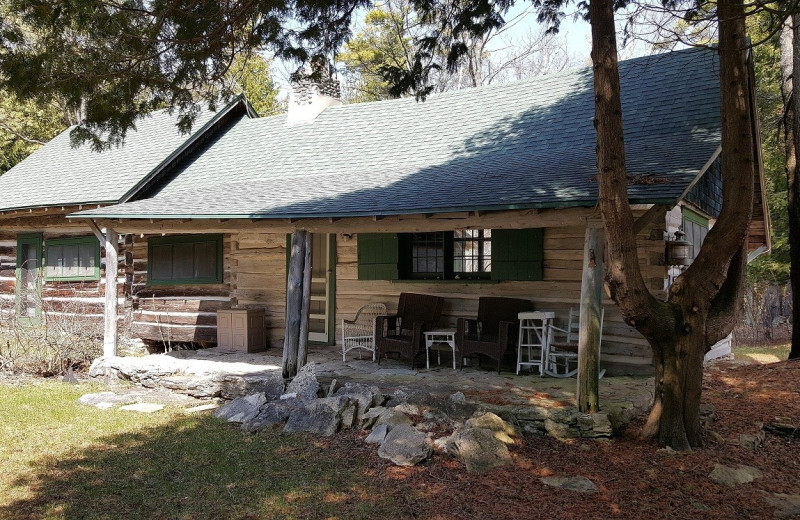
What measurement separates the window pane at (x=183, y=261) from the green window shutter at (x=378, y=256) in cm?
363

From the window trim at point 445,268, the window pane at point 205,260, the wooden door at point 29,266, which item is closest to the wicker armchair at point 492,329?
the window trim at point 445,268

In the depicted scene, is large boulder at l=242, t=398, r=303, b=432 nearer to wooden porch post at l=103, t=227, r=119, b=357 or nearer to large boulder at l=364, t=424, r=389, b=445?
large boulder at l=364, t=424, r=389, b=445

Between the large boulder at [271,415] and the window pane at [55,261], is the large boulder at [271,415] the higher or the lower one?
the lower one

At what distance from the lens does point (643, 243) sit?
328 inches

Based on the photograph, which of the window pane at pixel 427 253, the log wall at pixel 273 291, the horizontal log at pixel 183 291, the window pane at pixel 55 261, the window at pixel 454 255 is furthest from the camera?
the window pane at pixel 55 261

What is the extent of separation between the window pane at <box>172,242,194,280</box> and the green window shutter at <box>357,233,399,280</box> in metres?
3.63

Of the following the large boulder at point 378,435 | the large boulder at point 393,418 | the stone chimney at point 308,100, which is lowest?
the large boulder at point 378,435

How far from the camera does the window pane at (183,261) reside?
12188mm

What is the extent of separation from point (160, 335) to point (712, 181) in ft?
31.4

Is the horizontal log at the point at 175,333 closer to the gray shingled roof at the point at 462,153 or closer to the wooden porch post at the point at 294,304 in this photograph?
the gray shingled roof at the point at 462,153

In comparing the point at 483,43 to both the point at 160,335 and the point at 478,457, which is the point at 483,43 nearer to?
the point at 160,335

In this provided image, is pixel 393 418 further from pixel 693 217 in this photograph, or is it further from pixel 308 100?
pixel 308 100

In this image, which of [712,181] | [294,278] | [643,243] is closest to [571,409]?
[643,243]

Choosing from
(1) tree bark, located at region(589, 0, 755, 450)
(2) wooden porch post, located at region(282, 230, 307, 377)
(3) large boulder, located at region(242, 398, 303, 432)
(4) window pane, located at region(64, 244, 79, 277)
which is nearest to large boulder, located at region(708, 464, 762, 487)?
(1) tree bark, located at region(589, 0, 755, 450)
